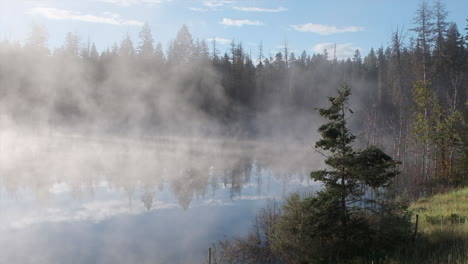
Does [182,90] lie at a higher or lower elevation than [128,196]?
higher

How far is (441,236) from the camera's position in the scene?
11.1 m

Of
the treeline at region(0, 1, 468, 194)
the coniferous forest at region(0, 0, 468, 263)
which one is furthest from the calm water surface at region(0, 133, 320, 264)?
the treeline at region(0, 1, 468, 194)

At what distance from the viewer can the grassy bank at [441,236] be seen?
921 cm

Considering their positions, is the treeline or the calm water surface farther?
the treeline

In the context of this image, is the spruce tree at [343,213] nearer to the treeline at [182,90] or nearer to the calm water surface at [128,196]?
the calm water surface at [128,196]

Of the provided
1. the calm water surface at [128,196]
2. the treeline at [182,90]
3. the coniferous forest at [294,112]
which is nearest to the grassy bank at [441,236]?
the coniferous forest at [294,112]

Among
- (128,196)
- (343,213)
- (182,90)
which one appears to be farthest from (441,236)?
(182,90)

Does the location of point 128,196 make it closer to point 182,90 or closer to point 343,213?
point 343,213

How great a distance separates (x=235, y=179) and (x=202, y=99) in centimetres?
3859

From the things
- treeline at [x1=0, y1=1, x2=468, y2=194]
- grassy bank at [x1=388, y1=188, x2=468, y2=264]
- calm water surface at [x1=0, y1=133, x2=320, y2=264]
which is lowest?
calm water surface at [x1=0, y1=133, x2=320, y2=264]

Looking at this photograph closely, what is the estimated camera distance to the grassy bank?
9.21 metres

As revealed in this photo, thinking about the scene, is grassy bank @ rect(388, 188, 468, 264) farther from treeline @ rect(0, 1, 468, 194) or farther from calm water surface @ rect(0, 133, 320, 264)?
treeline @ rect(0, 1, 468, 194)

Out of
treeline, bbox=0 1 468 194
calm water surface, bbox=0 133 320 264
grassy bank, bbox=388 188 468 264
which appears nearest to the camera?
grassy bank, bbox=388 188 468 264

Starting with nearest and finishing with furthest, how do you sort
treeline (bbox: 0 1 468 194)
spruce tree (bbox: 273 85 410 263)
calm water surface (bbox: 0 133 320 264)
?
spruce tree (bbox: 273 85 410 263), calm water surface (bbox: 0 133 320 264), treeline (bbox: 0 1 468 194)
